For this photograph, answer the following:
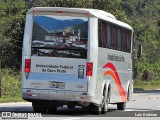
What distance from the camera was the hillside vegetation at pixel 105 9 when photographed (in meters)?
50.5

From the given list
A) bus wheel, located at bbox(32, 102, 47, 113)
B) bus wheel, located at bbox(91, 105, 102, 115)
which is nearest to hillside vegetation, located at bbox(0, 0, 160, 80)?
bus wheel, located at bbox(32, 102, 47, 113)

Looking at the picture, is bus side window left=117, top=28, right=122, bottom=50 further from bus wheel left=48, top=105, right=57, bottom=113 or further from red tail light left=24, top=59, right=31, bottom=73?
red tail light left=24, top=59, right=31, bottom=73

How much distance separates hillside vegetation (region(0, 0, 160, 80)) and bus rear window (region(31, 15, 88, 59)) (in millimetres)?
28378

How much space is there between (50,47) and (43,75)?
0.94 meters

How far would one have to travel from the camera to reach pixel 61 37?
18.4m

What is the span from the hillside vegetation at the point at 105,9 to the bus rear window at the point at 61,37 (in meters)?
28.4

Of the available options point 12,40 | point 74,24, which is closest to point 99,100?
point 74,24

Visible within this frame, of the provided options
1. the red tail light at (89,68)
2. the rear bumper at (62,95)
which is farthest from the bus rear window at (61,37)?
the rear bumper at (62,95)

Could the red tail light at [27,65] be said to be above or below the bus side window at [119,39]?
below

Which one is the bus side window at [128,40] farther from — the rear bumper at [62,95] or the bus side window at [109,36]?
the rear bumper at [62,95]

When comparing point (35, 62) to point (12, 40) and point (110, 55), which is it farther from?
point (12, 40)

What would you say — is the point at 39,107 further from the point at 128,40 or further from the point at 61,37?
the point at 128,40

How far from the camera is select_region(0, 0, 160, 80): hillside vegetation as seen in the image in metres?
50.5

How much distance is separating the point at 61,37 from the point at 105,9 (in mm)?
33308
